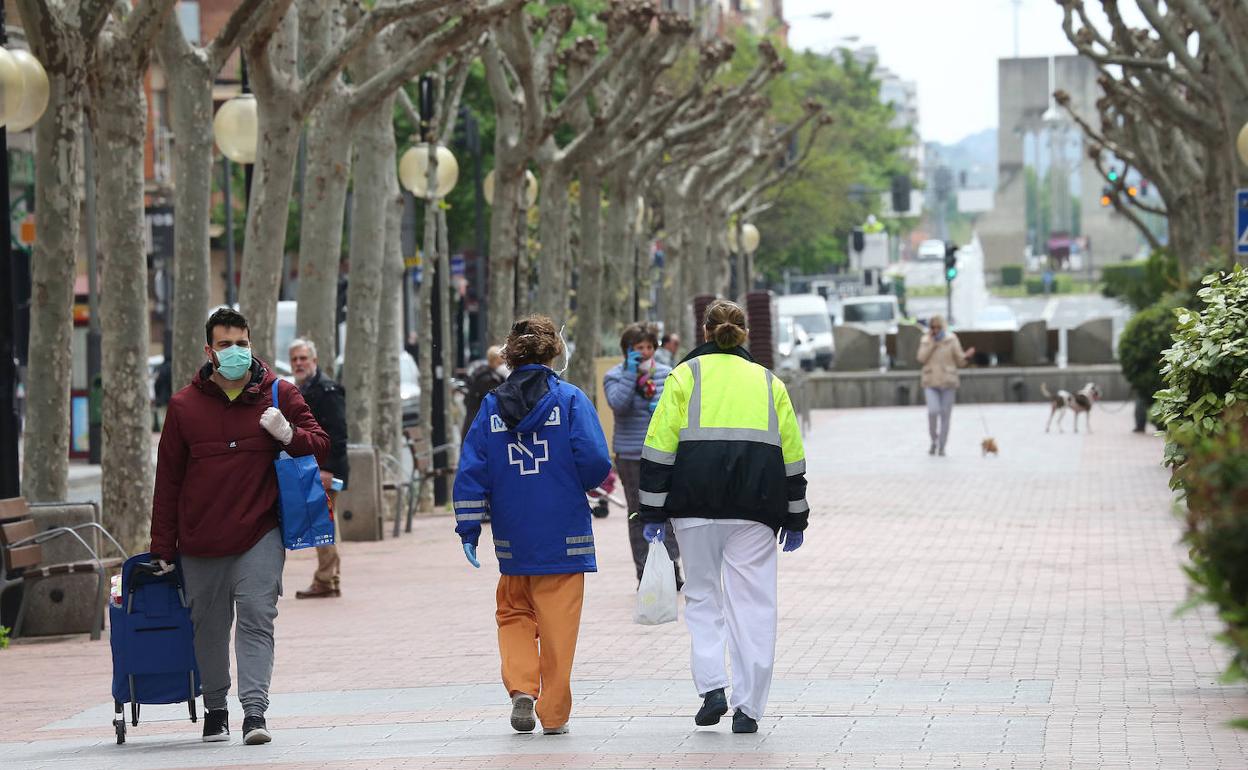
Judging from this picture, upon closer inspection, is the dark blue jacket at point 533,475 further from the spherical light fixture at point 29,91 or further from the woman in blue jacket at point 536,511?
the spherical light fixture at point 29,91

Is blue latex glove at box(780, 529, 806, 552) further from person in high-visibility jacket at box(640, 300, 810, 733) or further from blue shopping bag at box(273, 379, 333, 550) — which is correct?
blue shopping bag at box(273, 379, 333, 550)

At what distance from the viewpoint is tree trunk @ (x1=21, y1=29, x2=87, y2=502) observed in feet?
42.4

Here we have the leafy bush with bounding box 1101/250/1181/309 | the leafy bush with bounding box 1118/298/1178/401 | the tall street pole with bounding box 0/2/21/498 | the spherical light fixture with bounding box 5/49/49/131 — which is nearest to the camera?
the spherical light fixture with bounding box 5/49/49/131

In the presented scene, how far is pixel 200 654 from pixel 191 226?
24.0ft

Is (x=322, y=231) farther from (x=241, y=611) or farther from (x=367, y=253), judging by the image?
(x=241, y=611)

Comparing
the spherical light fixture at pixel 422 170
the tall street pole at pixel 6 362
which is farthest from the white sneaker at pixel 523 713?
the spherical light fixture at pixel 422 170

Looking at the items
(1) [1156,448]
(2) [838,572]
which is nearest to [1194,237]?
(1) [1156,448]

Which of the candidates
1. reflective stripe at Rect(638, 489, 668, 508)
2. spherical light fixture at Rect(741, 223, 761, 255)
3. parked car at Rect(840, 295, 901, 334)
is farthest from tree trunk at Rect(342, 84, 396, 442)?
parked car at Rect(840, 295, 901, 334)

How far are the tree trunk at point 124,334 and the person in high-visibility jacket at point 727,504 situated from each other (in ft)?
20.4

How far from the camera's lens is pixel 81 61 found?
1259 cm

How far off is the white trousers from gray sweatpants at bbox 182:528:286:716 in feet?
5.00

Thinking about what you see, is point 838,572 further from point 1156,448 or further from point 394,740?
point 1156,448

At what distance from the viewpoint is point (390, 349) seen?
2245 cm

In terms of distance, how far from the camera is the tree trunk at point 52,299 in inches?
509
